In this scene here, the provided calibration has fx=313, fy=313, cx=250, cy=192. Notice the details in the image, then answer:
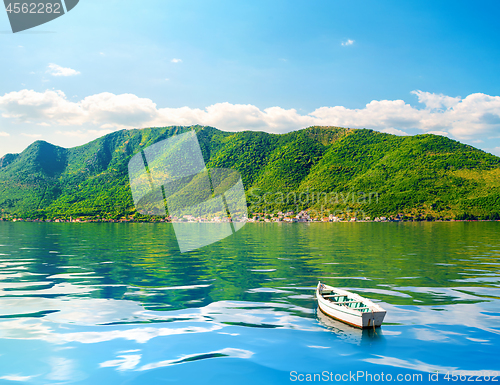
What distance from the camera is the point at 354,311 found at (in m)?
15.6

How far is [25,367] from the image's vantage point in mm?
11836

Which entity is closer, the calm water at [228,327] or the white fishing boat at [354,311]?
the calm water at [228,327]

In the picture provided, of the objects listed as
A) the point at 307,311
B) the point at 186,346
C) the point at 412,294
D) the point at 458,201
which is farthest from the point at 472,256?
the point at 458,201

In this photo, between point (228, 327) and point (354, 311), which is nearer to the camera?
point (354, 311)

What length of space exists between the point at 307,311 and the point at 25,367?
13.6 meters

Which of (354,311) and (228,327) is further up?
(354,311)

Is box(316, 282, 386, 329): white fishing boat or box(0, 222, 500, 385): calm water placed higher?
box(316, 282, 386, 329): white fishing boat

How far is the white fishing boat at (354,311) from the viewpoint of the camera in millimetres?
15180

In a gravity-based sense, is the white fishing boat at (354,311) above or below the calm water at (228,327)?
above

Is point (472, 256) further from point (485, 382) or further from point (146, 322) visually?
point (146, 322)

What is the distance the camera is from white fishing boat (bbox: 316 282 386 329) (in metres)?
15.2

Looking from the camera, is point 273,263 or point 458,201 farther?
point 458,201

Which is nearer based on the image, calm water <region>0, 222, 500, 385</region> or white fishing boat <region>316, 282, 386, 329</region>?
calm water <region>0, 222, 500, 385</region>

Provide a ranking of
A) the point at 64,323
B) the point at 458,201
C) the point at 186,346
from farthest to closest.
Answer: the point at 458,201
the point at 64,323
the point at 186,346
